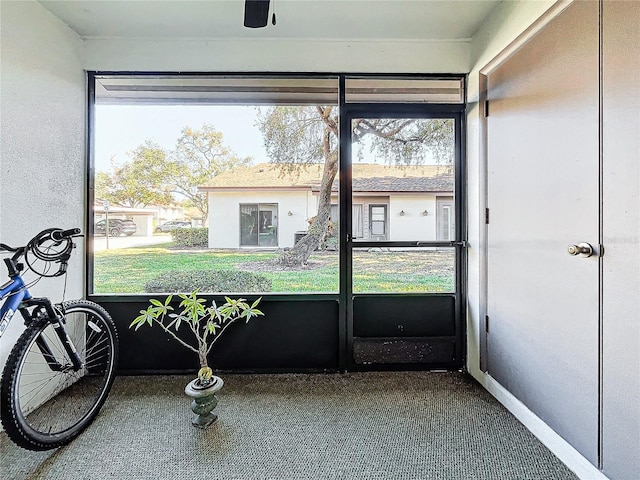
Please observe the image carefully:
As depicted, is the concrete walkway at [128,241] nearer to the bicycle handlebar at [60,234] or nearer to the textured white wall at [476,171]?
the bicycle handlebar at [60,234]

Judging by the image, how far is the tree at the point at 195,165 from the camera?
2.55 m

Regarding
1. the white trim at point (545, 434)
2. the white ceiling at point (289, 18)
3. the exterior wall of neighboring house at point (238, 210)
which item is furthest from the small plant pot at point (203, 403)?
the white ceiling at point (289, 18)

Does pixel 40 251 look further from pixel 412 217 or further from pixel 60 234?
pixel 412 217

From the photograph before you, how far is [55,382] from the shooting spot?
2221mm

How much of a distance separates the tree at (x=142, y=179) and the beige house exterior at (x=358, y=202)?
0.37m

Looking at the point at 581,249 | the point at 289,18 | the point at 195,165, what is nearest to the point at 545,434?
the point at 581,249

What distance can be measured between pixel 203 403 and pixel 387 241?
166cm

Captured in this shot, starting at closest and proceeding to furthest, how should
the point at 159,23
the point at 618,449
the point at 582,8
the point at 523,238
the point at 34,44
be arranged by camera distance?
the point at 618,449 < the point at 582,8 < the point at 523,238 < the point at 34,44 < the point at 159,23

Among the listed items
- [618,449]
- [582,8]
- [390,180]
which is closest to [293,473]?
[618,449]

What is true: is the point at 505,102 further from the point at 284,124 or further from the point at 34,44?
the point at 34,44

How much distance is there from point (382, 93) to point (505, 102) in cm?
89

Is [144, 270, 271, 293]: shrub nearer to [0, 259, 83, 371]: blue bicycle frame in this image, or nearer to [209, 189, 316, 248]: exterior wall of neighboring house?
[209, 189, 316, 248]: exterior wall of neighboring house

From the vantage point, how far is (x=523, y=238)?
1884mm

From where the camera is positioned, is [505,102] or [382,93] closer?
[505,102]
